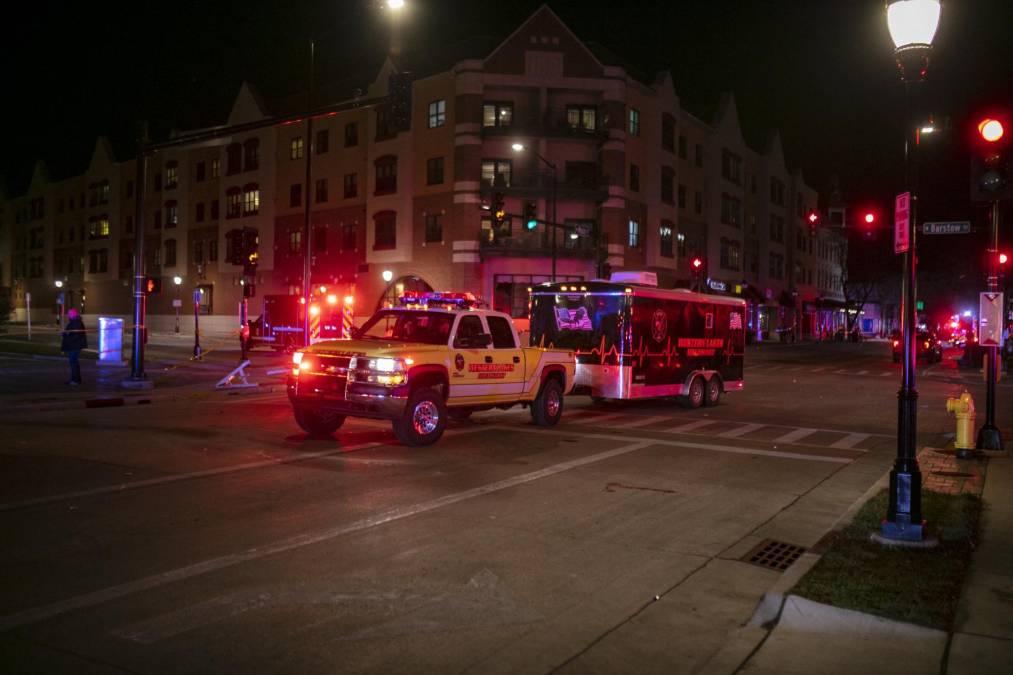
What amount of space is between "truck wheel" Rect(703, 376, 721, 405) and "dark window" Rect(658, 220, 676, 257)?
31.3 metres

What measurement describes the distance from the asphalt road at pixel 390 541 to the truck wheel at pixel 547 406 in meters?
0.44

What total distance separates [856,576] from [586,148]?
41.2 m

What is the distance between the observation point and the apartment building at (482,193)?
1735 inches

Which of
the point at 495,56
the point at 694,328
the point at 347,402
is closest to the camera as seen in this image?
the point at 347,402

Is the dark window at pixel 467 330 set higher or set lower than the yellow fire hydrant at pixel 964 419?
higher

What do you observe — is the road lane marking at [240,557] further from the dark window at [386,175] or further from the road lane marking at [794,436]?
the dark window at [386,175]

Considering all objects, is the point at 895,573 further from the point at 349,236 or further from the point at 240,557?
the point at 349,236

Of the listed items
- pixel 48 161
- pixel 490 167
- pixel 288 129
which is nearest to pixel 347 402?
pixel 490 167

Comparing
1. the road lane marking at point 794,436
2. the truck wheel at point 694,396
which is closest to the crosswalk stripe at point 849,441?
the road lane marking at point 794,436

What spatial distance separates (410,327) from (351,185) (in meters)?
39.5

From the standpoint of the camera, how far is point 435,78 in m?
45.5

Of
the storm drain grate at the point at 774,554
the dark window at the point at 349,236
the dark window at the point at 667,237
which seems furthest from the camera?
the dark window at the point at 667,237

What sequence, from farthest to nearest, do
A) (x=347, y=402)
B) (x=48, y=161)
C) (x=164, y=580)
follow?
1. (x=48, y=161)
2. (x=347, y=402)
3. (x=164, y=580)

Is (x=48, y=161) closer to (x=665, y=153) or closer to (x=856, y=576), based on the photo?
(x=665, y=153)
